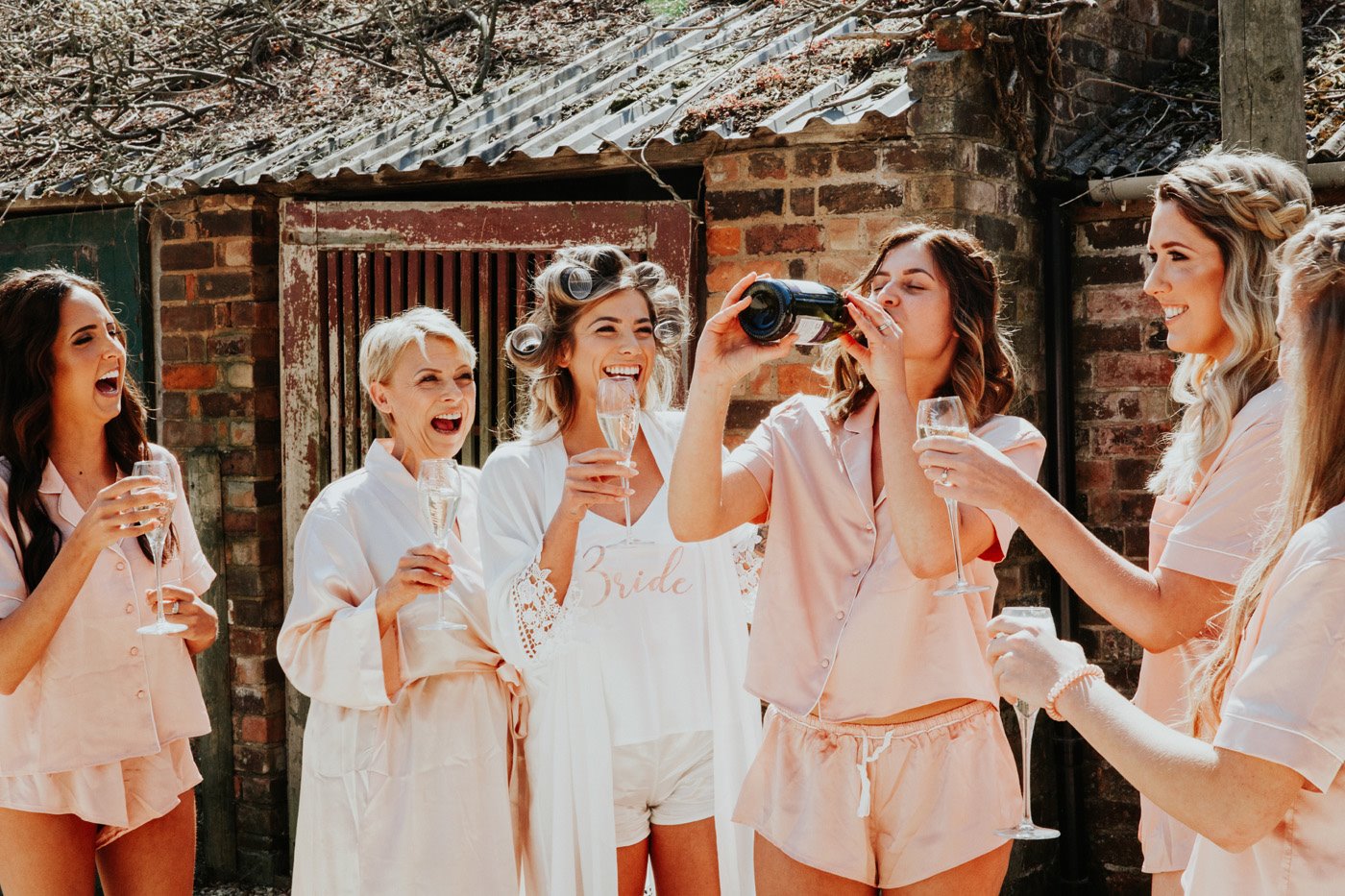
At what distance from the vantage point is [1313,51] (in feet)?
16.9

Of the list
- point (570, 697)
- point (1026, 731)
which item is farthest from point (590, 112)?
point (1026, 731)

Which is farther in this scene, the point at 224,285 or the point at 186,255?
the point at 186,255

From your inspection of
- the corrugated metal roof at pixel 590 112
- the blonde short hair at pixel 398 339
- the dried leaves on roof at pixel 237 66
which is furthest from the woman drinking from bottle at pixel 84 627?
the dried leaves on roof at pixel 237 66

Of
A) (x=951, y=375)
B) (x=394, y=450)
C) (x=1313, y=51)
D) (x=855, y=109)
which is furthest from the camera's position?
(x=1313, y=51)

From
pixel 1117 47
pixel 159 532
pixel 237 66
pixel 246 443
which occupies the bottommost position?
pixel 159 532

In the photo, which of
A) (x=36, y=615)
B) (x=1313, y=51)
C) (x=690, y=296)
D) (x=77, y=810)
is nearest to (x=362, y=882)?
(x=77, y=810)

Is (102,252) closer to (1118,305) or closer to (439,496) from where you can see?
(439,496)

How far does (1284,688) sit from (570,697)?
1909 millimetres

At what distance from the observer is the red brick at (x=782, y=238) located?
178 inches

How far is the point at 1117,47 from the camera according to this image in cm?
530

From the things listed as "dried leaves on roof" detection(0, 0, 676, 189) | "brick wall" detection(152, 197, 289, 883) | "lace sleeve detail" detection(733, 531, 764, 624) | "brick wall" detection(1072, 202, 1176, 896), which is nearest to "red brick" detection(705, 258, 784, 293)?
"brick wall" detection(1072, 202, 1176, 896)

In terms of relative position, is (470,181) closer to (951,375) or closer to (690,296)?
(690,296)

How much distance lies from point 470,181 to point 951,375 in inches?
119

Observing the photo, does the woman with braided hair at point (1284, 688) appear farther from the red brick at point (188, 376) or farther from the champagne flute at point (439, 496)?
the red brick at point (188, 376)
